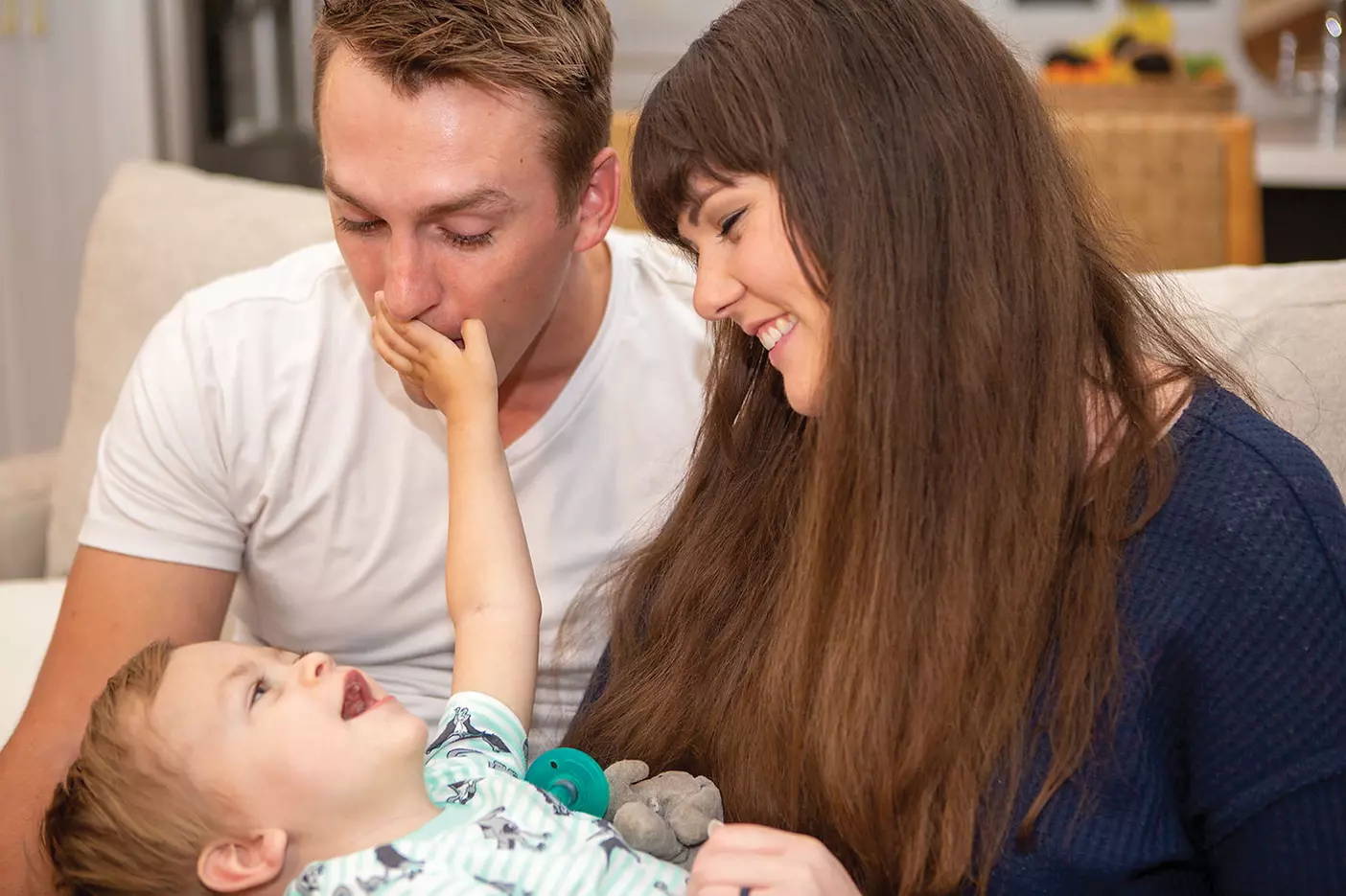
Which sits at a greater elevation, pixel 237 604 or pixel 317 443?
pixel 317 443

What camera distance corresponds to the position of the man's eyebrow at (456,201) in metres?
1.47

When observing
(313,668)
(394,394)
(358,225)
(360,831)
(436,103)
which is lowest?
(360,831)

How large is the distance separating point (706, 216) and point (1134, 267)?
0.43 m

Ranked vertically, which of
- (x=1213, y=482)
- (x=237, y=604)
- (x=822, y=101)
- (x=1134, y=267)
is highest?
(x=822, y=101)

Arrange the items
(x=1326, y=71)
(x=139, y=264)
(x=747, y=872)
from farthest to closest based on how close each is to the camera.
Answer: (x=1326, y=71), (x=139, y=264), (x=747, y=872)

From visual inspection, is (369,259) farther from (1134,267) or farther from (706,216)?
(1134,267)

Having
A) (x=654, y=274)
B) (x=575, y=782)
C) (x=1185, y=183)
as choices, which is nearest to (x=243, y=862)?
(x=575, y=782)

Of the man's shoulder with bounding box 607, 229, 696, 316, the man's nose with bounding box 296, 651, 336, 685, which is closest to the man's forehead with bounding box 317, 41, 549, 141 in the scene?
the man's shoulder with bounding box 607, 229, 696, 316

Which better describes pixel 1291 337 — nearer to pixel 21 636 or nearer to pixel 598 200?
pixel 598 200

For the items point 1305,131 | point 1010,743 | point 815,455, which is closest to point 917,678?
point 1010,743

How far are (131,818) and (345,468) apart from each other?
1.80ft

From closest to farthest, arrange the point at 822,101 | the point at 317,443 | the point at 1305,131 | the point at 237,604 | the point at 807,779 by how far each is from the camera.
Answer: the point at 822,101, the point at 807,779, the point at 317,443, the point at 237,604, the point at 1305,131

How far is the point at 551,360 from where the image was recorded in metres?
1.79

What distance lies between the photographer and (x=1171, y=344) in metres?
1.36
